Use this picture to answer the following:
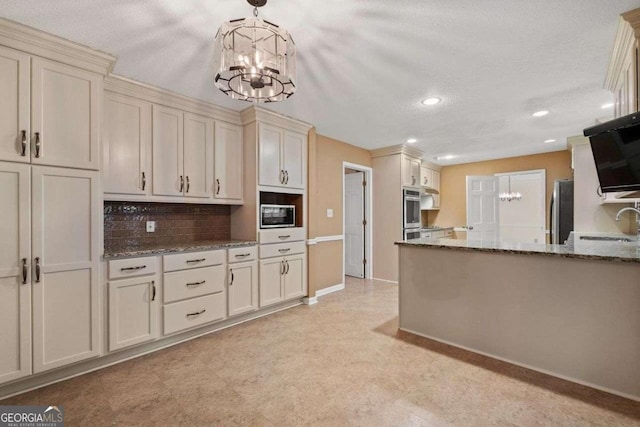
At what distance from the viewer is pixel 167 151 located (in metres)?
2.86

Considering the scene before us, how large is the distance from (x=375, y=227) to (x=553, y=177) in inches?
134

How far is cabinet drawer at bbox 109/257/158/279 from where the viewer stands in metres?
2.30

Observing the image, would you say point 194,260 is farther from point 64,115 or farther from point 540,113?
point 540,113

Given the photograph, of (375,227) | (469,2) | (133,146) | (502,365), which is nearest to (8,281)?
(133,146)

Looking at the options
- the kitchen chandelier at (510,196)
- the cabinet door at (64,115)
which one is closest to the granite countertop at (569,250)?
the cabinet door at (64,115)

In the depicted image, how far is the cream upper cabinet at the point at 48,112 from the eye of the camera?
1.88 meters

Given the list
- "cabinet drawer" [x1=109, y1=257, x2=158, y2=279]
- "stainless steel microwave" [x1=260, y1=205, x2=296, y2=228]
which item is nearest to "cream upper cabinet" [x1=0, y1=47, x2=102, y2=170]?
"cabinet drawer" [x1=109, y1=257, x2=158, y2=279]

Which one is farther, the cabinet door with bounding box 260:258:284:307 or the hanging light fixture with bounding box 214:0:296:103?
the cabinet door with bounding box 260:258:284:307

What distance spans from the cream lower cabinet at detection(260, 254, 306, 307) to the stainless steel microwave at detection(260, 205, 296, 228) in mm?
412

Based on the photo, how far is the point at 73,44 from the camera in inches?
80.5

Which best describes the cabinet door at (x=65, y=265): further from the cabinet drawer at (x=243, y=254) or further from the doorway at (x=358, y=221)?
the doorway at (x=358, y=221)

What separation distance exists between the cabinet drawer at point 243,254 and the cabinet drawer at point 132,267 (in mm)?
729

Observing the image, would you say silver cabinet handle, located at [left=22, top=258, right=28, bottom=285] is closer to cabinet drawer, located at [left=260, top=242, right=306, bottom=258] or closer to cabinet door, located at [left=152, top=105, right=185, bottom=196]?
cabinet door, located at [left=152, top=105, right=185, bottom=196]

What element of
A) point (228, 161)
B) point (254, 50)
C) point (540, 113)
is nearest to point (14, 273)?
point (228, 161)
